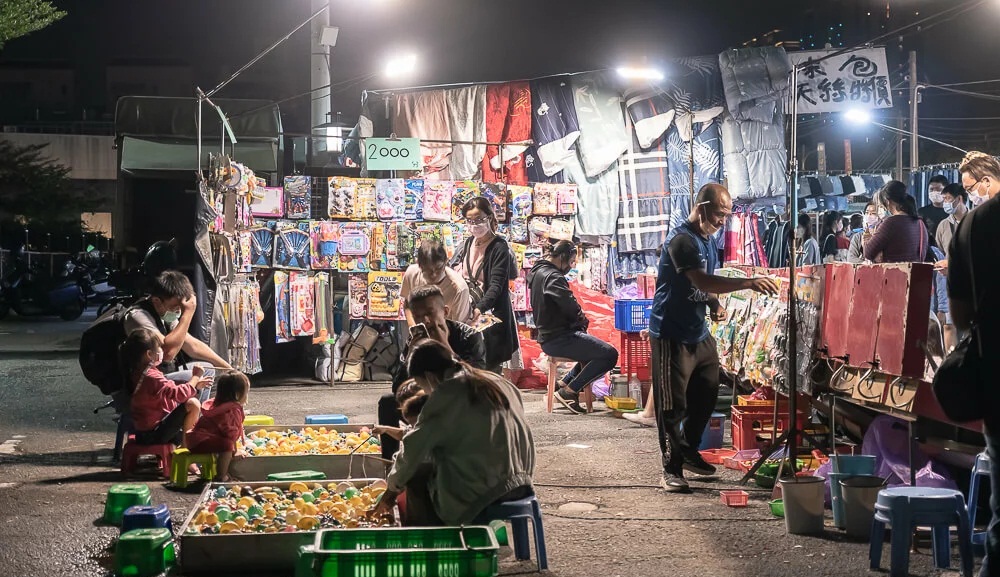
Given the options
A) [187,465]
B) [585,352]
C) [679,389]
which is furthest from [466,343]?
[585,352]

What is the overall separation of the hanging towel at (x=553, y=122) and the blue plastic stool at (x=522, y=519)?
1101 cm

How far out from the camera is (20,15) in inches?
984

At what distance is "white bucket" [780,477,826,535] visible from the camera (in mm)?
6273

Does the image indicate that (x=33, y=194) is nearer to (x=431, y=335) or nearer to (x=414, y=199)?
(x=414, y=199)

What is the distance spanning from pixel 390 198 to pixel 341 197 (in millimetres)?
701

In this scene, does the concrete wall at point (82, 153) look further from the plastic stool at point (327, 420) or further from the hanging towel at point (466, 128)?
the plastic stool at point (327, 420)

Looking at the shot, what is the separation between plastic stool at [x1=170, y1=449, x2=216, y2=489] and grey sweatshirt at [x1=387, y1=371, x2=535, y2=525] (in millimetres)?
2954

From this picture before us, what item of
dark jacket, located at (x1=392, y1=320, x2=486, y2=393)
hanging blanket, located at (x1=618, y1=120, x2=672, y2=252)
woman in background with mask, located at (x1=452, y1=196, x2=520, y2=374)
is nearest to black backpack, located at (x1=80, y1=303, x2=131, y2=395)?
dark jacket, located at (x1=392, y1=320, x2=486, y2=393)

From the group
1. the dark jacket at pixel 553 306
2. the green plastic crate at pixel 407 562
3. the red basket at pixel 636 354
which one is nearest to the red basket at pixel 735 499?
the green plastic crate at pixel 407 562

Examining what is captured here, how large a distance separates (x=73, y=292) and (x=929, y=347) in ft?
85.0

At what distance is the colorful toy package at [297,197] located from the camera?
1507 centimetres

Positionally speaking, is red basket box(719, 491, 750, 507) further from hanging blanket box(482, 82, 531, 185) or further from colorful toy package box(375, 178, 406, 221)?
hanging blanket box(482, 82, 531, 185)

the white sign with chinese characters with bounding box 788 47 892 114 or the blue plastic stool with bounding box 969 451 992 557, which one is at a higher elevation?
the white sign with chinese characters with bounding box 788 47 892 114

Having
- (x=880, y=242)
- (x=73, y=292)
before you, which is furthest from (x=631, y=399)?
(x=73, y=292)
